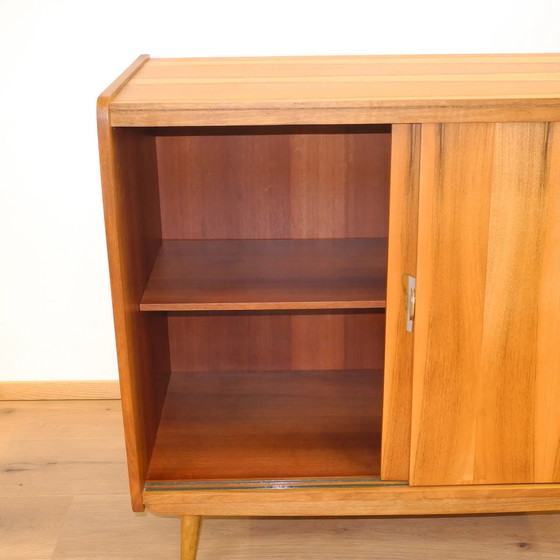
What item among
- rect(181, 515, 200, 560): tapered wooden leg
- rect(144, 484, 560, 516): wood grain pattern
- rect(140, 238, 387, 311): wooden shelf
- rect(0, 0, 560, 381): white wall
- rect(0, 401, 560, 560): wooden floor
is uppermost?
rect(0, 0, 560, 381): white wall

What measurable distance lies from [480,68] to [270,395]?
28.1 inches

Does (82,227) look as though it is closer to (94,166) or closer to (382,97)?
(94,166)

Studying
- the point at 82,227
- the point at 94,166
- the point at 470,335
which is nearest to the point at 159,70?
the point at 94,166

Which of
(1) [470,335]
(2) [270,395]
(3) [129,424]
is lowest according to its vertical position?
(2) [270,395]

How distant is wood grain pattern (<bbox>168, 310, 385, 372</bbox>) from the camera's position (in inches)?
66.0

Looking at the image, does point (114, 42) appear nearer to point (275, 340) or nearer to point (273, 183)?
point (273, 183)

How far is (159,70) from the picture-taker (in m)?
1.44

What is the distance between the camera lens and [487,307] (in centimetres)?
117

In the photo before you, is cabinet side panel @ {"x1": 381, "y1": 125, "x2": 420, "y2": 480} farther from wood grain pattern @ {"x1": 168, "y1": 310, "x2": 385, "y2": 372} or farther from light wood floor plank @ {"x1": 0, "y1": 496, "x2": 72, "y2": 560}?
light wood floor plank @ {"x1": 0, "y1": 496, "x2": 72, "y2": 560}

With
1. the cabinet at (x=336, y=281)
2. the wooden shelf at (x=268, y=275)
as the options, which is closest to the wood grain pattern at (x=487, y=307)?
the cabinet at (x=336, y=281)

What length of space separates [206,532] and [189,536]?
0.63 feet

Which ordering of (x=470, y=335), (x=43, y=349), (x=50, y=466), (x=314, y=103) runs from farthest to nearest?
(x=43, y=349)
(x=50, y=466)
(x=470, y=335)
(x=314, y=103)

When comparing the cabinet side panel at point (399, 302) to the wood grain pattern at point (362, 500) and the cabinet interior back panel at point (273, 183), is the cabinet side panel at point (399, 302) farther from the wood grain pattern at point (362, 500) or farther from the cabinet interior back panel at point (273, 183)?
the cabinet interior back panel at point (273, 183)

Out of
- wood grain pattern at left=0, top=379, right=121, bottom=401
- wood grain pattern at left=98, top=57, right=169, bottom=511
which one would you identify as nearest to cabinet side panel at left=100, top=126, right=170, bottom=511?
wood grain pattern at left=98, top=57, right=169, bottom=511
